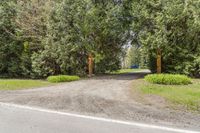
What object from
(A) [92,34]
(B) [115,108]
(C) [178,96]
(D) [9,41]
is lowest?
(B) [115,108]

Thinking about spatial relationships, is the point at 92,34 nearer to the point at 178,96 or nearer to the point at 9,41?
the point at 9,41

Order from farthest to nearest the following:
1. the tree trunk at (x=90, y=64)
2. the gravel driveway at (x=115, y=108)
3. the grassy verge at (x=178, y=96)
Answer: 1. the tree trunk at (x=90, y=64)
2. the grassy verge at (x=178, y=96)
3. the gravel driveway at (x=115, y=108)

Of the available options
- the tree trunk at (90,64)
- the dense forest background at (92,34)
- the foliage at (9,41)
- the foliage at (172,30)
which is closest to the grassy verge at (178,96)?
the dense forest background at (92,34)

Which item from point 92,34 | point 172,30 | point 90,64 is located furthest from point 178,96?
point 90,64

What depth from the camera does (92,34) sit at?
1980 centimetres

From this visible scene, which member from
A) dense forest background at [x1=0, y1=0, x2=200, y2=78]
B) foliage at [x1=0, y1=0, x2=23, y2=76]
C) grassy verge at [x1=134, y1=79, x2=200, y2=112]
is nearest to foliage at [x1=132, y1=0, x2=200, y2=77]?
dense forest background at [x1=0, y1=0, x2=200, y2=78]

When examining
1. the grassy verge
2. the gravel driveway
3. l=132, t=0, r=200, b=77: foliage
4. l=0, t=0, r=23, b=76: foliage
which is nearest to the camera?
the gravel driveway

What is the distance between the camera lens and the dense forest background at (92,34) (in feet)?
57.1

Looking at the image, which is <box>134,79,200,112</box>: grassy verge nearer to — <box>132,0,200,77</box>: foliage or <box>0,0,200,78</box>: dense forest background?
<box>0,0,200,78</box>: dense forest background

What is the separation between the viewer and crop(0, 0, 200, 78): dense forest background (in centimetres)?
1741

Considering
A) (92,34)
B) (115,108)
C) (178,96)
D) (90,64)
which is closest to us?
(115,108)

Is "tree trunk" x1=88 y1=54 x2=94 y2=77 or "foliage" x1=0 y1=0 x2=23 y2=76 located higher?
"foliage" x1=0 y1=0 x2=23 y2=76

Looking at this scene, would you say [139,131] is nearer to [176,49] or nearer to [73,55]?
[176,49]

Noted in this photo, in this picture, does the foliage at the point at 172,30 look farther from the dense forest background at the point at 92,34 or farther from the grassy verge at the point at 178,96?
the grassy verge at the point at 178,96
